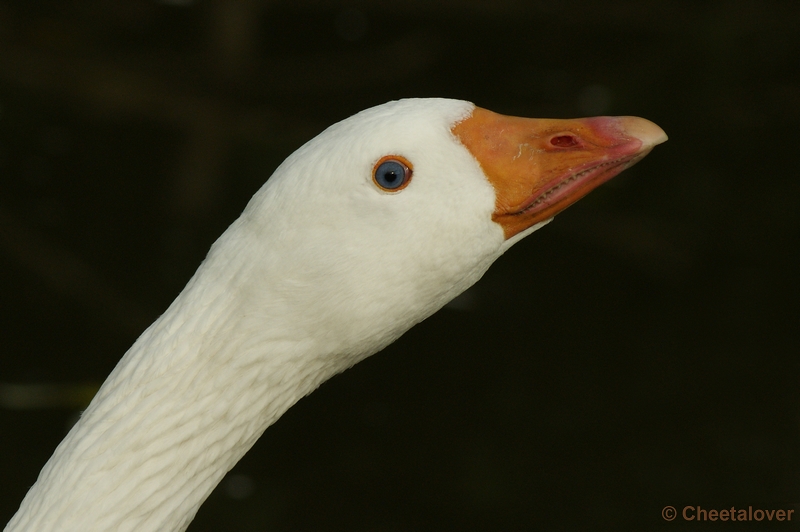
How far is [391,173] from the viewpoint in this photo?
263 centimetres

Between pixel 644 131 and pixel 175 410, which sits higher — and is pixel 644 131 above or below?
above

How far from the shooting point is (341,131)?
8.87 ft

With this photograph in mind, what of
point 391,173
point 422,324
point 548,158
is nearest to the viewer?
point 391,173

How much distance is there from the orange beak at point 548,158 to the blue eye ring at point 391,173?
0.22 metres

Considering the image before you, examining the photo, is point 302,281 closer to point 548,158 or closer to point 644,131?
point 548,158

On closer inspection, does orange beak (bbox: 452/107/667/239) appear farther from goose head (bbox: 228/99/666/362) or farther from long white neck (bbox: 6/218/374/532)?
long white neck (bbox: 6/218/374/532)

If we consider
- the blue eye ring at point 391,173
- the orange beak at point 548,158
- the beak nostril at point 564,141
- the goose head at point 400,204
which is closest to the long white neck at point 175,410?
the goose head at point 400,204

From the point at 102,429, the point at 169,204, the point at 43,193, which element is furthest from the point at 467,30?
the point at 102,429

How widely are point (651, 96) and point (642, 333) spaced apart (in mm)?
1931

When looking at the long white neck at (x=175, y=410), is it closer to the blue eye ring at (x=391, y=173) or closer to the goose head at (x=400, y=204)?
the goose head at (x=400, y=204)

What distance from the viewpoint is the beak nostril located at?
2.76 meters

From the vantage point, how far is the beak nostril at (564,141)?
2764 mm

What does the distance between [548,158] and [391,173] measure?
0.52 meters

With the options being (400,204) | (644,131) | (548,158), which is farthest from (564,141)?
(400,204)
